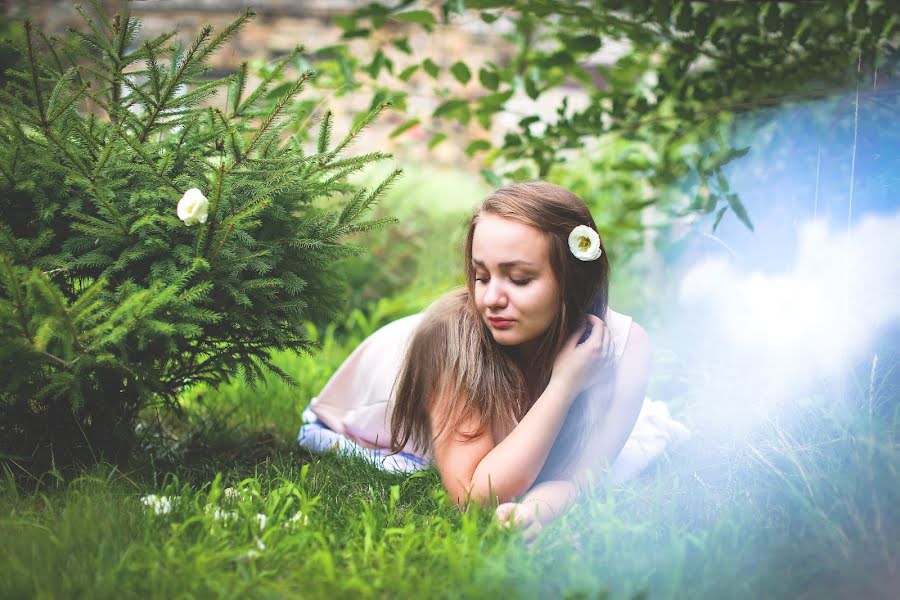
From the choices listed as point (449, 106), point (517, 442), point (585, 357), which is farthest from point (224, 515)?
point (449, 106)

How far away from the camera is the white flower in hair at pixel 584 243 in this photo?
2018 millimetres

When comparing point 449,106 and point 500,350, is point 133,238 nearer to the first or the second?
→ point 500,350

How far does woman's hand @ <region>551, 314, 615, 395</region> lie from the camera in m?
2.05

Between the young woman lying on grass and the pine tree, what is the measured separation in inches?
14.8

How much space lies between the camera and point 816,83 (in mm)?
3357

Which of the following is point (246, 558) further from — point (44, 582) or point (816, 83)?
point (816, 83)

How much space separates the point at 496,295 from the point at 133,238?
0.97 meters

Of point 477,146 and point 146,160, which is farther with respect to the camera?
point 477,146

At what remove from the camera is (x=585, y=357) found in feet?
6.75

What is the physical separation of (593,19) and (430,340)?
1742 mm

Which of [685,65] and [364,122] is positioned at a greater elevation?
[685,65]

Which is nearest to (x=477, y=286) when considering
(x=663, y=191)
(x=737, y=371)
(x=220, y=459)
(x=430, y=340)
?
(x=430, y=340)

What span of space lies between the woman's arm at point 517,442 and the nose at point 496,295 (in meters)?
0.24

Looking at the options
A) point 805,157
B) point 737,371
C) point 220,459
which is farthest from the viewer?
point 805,157
